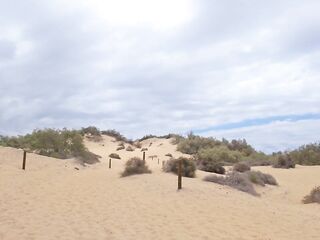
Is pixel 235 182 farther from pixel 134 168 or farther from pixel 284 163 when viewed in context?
pixel 284 163

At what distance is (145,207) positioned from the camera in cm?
1730

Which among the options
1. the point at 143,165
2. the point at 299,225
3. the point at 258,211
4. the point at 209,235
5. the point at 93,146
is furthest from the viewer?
the point at 93,146

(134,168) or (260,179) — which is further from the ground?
(134,168)

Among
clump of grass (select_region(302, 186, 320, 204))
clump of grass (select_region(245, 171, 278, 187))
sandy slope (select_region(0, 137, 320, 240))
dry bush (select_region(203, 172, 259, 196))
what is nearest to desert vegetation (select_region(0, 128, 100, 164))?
sandy slope (select_region(0, 137, 320, 240))

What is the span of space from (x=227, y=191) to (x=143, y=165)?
6.01 meters

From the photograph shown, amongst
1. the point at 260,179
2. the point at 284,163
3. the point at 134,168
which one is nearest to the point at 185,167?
the point at 134,168

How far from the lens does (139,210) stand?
1675 centimetres

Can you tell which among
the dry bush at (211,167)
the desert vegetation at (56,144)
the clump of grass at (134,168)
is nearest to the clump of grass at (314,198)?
the clump of grass at (134,168)

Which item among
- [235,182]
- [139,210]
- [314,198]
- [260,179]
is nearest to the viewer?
[139,210]

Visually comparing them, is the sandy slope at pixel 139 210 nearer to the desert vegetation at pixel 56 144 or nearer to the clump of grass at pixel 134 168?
the clump of grass at pixel 134 168

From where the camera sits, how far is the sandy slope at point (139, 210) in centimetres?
1324

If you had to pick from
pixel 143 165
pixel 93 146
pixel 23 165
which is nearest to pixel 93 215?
pixel 143 165

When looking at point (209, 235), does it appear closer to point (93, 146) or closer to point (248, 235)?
point (248, 235)

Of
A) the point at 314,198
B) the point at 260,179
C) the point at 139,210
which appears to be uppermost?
the point at 260,179
